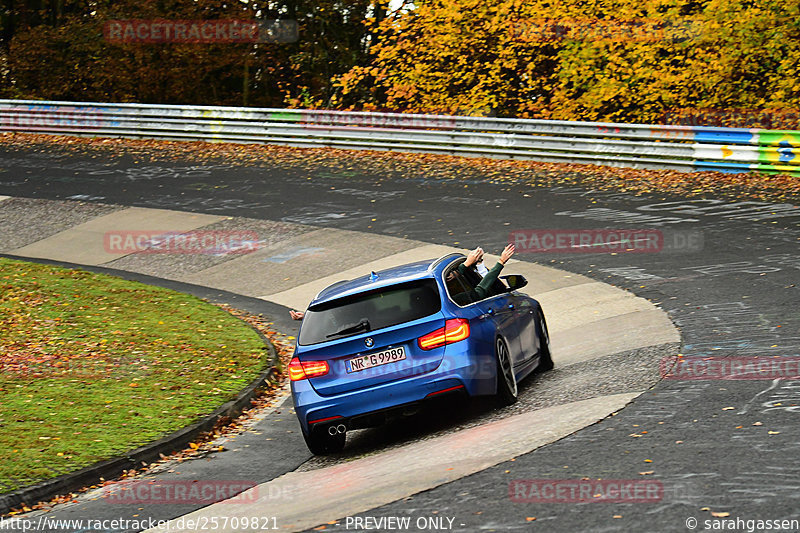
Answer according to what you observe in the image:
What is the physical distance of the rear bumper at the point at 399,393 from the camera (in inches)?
342

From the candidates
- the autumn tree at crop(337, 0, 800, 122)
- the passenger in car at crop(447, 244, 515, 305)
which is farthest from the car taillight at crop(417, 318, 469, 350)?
the autumn tree at crop(337, 0, 800, 122)

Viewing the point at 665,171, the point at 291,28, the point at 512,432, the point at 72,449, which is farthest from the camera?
the point at 291,28

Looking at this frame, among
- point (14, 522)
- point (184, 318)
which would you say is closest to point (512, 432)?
point (14, 522)

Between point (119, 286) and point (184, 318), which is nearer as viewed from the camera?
point (184, 318)

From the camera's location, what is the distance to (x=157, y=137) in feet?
99.9

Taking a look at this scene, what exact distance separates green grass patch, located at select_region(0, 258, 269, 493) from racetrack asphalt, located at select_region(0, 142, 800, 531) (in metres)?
3.64

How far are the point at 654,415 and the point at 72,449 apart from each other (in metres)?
4.97

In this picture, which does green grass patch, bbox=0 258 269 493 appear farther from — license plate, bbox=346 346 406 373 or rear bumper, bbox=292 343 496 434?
license plate, bbox=346 346 406 373

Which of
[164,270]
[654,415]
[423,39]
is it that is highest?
Answer: [423,39]

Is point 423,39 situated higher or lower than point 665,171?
higher

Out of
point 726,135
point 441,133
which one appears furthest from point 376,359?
point 441,133

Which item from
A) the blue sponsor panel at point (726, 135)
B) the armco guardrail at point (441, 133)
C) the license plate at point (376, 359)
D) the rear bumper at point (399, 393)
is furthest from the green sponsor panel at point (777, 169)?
the license plate at point (376, 359)

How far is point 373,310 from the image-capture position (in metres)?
9.03

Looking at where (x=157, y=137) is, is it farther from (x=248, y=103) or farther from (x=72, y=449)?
(x=72, y=449)
